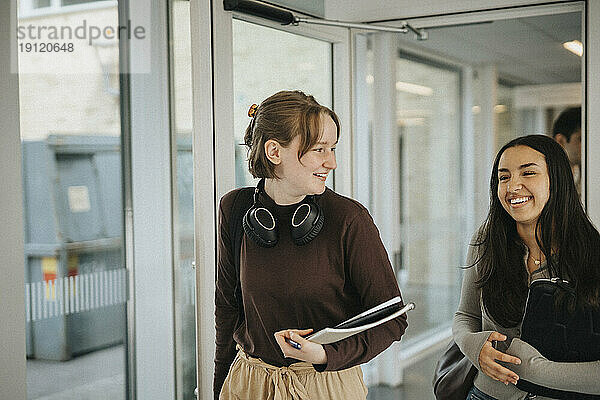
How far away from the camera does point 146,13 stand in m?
2.72

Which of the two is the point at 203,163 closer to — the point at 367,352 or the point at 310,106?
the point at 310,106

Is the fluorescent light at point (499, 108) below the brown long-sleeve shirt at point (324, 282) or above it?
above

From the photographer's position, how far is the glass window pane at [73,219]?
2334mm

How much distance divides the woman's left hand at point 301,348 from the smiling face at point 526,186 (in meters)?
0.65

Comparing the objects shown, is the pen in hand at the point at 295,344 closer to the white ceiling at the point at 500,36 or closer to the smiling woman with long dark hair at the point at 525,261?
the smiling woman with long dark hair at the point at 525,261

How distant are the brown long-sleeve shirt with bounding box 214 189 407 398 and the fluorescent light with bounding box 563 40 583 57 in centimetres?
219

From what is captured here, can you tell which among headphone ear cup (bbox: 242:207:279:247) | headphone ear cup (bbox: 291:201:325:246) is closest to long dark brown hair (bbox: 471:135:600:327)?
headphone ear cup (bbox: 291:201:325:246)

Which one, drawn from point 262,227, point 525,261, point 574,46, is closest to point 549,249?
point 525,261

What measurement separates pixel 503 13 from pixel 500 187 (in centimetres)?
161

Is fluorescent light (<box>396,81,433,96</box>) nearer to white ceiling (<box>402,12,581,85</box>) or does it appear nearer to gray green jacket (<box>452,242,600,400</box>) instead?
white ceiling (<box>402,12,581,85</box>)

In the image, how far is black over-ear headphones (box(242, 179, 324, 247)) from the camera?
1887mm

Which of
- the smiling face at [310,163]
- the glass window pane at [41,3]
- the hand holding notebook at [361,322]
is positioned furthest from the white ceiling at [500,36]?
the hand holding notebook at [361,322]

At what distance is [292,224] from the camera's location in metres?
1.92

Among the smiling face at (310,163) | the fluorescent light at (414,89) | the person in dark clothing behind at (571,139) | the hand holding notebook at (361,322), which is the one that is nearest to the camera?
the hand holding notebook at (361,322)
